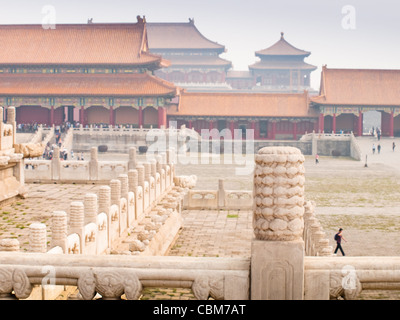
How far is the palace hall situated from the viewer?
49.0 meters

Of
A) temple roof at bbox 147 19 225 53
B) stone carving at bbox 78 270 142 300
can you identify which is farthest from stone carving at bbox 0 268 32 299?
temple roof at bbox 147 19 225 53

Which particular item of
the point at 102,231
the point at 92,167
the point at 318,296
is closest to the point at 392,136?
the point at 92,167

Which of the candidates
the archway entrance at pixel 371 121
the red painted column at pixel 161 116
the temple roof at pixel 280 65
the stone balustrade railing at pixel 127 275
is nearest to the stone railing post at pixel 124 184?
the stone balustrade railing at pixel 127 275

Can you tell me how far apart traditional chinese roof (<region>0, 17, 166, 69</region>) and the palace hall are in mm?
85

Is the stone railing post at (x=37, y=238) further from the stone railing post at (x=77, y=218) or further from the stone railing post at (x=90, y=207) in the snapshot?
the stone railing post at (x=90, y=207)

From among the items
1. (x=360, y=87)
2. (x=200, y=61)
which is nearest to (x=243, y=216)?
(x=360, y=87)

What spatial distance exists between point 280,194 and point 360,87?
48980mm

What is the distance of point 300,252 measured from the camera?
17.4ft

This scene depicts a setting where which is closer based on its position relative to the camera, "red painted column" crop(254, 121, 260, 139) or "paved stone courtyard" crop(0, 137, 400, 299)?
"paved stone courtyard" crop(0, 137, 400, 299)

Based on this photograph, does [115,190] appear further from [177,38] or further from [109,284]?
[177,38]

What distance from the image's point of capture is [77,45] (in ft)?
168

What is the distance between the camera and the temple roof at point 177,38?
8062cm

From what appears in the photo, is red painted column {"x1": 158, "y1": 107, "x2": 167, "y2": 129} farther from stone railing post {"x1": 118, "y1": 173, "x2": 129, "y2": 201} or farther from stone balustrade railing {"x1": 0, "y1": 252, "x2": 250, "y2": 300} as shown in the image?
stone balustrade railing {"x1": 0, "y1": 252, "x2": 250, "y2": 300}

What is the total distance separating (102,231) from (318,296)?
20.2ft
